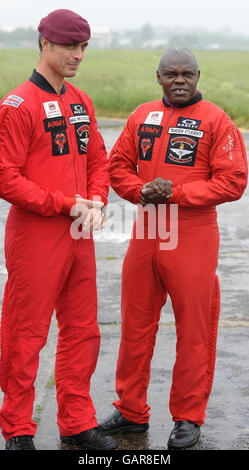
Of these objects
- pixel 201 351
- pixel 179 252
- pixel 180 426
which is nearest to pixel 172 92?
pixel 179 252

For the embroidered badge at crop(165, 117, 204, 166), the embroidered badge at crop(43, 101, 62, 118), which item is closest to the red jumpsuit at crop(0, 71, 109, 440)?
the embroidered badge at crop(43, 101, 62, 118)

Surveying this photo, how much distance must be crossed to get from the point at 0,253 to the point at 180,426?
3.83 meters

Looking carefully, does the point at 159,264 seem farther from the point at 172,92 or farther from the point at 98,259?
the point at 98,259

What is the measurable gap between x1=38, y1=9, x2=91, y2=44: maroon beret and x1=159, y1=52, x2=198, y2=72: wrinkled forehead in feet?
1.34

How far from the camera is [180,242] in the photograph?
352 cm

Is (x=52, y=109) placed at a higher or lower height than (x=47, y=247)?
higher

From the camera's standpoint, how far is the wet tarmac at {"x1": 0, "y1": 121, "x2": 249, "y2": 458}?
3.64 m

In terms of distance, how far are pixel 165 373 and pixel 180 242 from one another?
1.16 m

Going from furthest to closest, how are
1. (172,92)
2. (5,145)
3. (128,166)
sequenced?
1. (128,166)
2. (172,92)
3. (5,145)

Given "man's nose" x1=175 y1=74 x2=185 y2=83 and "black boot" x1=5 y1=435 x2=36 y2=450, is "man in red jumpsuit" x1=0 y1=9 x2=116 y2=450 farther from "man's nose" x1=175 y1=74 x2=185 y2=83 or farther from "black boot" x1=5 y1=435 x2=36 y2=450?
"man's nose" x1=175 y1=74 x2=185 y2=83

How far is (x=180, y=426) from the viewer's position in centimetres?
361

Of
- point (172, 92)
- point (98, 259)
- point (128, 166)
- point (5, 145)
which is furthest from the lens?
point (98, 259)

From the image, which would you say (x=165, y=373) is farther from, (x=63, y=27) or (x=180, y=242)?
(x=63, y=27)

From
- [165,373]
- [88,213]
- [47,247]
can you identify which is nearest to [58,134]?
[88,213]
